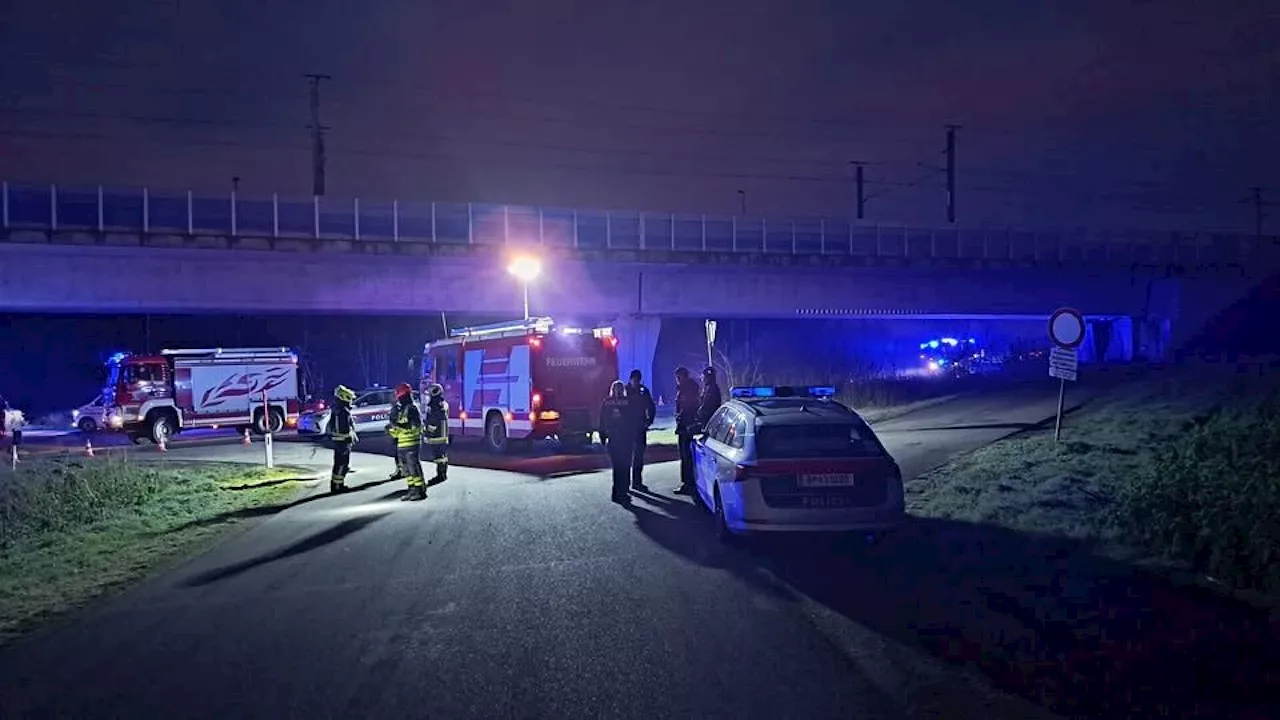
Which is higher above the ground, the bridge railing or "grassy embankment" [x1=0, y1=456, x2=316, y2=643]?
the bridge railing

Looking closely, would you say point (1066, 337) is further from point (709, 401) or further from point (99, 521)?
point (99, 521)

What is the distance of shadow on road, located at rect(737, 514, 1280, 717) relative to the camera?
529cm

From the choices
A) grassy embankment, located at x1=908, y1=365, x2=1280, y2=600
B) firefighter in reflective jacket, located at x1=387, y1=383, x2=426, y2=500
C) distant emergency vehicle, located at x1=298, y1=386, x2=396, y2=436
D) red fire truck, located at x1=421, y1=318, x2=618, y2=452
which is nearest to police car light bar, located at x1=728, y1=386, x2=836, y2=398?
grassy embankment, located at x1=908, y1=365, x2=1280, y2=600

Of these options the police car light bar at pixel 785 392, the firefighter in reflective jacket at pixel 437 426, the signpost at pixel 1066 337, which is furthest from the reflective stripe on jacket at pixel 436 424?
the signpost at pixel 1066 337

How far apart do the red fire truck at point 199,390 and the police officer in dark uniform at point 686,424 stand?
1865 cm

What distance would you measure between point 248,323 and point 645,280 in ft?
135

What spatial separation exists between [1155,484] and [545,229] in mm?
25908

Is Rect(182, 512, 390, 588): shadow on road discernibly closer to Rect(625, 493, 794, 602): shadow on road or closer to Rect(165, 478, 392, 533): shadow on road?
Rect(165, 478, 392, 533): shadow on road

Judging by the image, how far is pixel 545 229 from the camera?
107 ft

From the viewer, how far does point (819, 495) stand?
9008 millimetres

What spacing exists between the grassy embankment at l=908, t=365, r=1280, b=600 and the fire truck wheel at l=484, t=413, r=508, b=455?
440 inches

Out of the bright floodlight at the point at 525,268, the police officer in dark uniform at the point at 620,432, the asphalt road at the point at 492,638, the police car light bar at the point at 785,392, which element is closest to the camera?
the asphalt road at the point at 492,638

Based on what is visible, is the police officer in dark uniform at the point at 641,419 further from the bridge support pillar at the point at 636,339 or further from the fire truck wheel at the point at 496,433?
the bridge support pillar at the point at 636,339

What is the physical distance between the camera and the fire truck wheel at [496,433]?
22.0 metres
